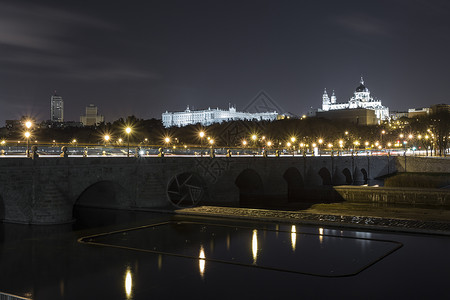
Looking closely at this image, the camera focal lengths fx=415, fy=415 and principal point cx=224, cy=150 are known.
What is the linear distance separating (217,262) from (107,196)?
18.9 metres

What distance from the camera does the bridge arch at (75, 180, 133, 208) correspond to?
31.9m

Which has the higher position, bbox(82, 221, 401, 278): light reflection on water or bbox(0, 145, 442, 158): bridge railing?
bbox(0, 145, 442, 158): bridge railing

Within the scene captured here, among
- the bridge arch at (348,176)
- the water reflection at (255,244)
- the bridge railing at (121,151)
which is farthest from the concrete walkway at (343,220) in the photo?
the bridge arch at (348,176)

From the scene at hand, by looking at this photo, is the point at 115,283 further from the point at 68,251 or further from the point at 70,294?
the point at 68,251

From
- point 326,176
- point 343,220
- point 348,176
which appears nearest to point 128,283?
point 343,220

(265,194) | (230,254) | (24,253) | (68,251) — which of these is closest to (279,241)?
(230,254)

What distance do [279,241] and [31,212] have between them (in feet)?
50.0

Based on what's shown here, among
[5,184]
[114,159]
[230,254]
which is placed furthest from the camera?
[114,159]

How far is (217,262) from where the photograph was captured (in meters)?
17.1

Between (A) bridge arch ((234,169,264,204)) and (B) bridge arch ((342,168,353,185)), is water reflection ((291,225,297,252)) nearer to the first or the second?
(A) bridge arch ((234,169,264,204))

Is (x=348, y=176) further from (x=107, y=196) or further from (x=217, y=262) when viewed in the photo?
(x=217, y=262)

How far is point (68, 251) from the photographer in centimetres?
1908

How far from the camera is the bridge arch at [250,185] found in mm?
47875

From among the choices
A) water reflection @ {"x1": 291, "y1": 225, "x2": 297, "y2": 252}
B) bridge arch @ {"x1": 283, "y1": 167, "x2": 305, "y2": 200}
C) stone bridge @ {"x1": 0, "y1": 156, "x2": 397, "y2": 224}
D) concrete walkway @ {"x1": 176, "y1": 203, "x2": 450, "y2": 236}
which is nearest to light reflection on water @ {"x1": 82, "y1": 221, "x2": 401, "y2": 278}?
water reflection @ {"x1": 291, "y1": 225, "x2": 297, "y2": 252}
